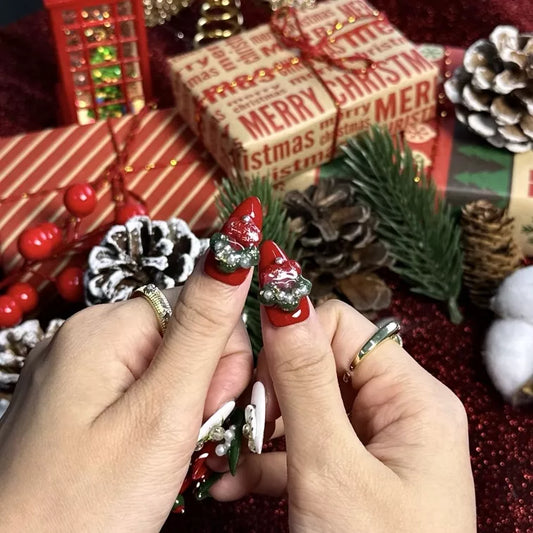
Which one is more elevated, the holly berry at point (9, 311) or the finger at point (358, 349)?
the finger at point (358, 349)

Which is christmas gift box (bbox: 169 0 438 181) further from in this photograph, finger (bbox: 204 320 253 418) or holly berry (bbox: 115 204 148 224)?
finger (bbox: 204 320 253 418)

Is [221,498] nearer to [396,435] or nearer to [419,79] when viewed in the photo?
[396,435]

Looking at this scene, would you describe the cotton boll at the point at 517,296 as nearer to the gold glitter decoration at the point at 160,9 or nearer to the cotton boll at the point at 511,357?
the cotton boll at the point at 511,357

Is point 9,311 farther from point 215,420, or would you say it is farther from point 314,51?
point 314,51

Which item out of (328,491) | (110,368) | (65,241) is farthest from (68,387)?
(65,241)

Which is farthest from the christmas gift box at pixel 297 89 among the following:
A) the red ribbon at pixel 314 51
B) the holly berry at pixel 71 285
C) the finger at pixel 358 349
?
the finger at pixel 358 349

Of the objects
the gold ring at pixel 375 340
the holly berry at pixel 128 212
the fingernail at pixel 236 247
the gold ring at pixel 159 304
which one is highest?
the fingernail at pixel 236 247

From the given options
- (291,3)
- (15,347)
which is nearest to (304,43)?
(291,3)

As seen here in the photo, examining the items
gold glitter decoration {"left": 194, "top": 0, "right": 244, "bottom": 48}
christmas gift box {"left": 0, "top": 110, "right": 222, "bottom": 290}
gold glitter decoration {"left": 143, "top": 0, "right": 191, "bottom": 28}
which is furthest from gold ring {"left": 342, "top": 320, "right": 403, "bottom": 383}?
gold glitter decoration {"left": 143, "top": 0, "right": 191, "bottom": 28}

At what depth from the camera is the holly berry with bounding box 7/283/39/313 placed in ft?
2.66

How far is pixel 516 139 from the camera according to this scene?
2.90 feet

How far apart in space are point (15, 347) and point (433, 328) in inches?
18.5

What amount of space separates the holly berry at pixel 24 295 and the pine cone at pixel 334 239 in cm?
30

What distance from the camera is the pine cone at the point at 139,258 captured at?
761 mm
